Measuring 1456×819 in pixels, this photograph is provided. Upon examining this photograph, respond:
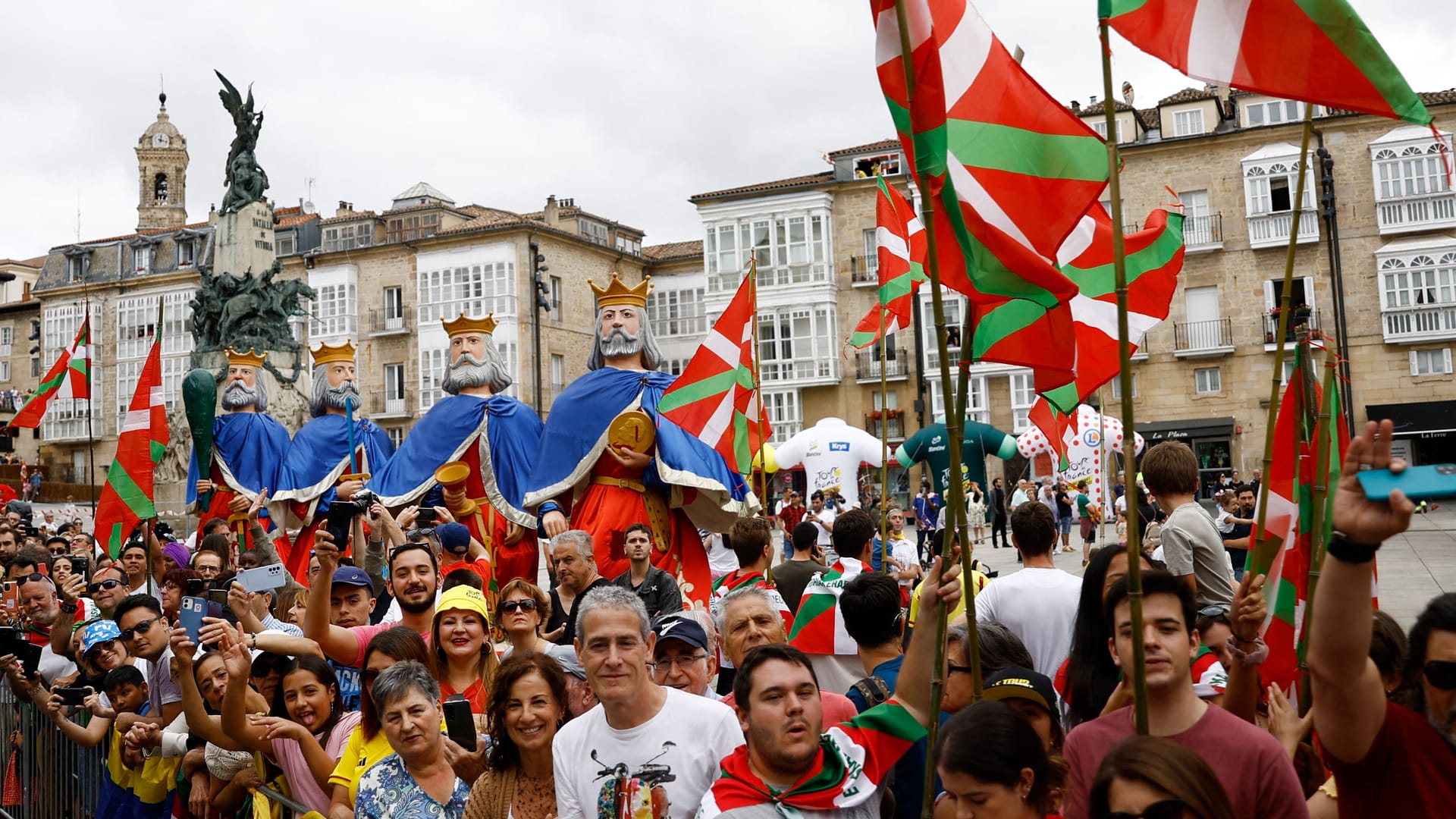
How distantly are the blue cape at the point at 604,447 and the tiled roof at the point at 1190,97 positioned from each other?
32.8 m

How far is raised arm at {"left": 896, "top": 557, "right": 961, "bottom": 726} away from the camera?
130 inches

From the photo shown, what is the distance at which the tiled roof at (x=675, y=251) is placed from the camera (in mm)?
49406

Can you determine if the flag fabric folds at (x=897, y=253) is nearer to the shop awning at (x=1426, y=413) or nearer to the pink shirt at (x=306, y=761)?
the pink shirt at (x=306, y=761)

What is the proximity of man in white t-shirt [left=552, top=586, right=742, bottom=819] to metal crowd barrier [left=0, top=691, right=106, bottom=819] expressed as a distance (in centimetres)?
354

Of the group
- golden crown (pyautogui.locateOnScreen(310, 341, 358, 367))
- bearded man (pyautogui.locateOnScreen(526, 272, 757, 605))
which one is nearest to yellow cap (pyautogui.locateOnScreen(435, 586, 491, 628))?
bearded man (pyautogui.locateOnScreen(526, 272, 757, 605))

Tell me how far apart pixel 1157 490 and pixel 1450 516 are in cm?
2410

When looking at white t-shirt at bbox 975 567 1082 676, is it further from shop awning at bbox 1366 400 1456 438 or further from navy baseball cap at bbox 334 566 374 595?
shop awning at bbox 1366 400 1456 438

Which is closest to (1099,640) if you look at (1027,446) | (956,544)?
(956,544)

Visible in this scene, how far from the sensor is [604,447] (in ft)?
31.2

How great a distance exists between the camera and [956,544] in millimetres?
3525

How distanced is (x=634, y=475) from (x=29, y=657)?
4.16m

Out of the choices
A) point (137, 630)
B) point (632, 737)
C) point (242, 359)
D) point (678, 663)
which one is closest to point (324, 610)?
point (137, 630)

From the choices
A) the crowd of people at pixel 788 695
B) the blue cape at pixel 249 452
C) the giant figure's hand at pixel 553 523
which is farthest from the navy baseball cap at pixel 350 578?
the blue cape at pixel 249 452

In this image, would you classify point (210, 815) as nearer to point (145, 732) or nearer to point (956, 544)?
point (145, 732)
